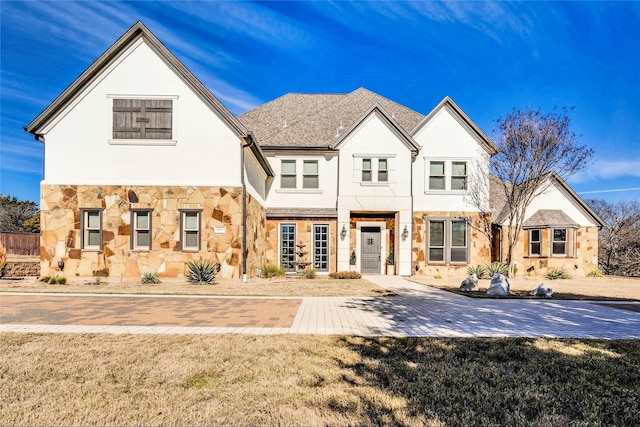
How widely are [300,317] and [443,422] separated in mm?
4722

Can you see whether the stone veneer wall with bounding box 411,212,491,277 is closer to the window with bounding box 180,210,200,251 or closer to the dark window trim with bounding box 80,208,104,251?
the window with bounding box 180,210,200,251

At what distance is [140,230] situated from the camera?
14242 mm

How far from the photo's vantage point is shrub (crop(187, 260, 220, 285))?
13375 millimetres

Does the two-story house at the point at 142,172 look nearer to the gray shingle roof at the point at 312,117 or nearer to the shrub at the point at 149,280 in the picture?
the shrub at the point at 149,280

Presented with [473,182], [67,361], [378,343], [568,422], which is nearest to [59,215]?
[67,361]

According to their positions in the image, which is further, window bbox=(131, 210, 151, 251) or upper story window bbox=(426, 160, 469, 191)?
upper story window bbox=(426, 160, 469, 191)

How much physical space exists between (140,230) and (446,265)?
53.4ft

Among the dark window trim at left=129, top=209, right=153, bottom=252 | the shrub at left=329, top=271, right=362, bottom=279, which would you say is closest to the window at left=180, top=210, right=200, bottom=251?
the dark window trim at left=129, top=209, right=153, bottom=252

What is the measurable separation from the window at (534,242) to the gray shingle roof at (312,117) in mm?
9801

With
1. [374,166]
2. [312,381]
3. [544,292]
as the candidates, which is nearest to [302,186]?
[374,166]

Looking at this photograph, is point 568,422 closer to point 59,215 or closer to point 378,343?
point 378,343

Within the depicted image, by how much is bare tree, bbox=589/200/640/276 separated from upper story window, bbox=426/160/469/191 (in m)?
11.2

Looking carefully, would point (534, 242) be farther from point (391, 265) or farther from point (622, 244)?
point (622, 244)

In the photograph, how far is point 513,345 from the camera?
5.52m
